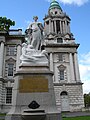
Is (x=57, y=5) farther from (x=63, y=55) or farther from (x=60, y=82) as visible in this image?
(x=60, y=82)

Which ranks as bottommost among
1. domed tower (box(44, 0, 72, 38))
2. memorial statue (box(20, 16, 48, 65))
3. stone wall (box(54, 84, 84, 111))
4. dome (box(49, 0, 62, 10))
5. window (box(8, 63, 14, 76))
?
stone wall (box(54, 84, 84, 111))

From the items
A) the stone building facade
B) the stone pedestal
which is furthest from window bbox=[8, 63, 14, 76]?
the stone pedestal

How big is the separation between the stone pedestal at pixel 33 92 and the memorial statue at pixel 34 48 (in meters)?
0.43

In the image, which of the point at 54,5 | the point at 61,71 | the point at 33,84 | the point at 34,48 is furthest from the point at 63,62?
the point at 33,84

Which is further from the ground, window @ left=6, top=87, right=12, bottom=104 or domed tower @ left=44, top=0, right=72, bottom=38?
domed tower @ left=44, top=0, right=72, bottom=38

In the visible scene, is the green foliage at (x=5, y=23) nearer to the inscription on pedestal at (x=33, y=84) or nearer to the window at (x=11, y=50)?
the window at (x=11, y=50)

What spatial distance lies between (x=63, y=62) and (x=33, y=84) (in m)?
26.4

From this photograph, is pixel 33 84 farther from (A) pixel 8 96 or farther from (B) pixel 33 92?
(A) pixel 8 96

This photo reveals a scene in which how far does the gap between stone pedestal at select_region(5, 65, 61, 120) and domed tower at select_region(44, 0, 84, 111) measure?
23.2 meters

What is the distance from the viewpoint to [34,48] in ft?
33.6

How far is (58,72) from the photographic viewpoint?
111 feet

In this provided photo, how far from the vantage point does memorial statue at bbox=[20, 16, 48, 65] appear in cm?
940

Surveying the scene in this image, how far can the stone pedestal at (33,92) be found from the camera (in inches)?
305

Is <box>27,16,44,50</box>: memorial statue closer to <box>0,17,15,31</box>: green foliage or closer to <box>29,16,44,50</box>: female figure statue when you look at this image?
<box>29,16,44,50</box>: female figure statue
